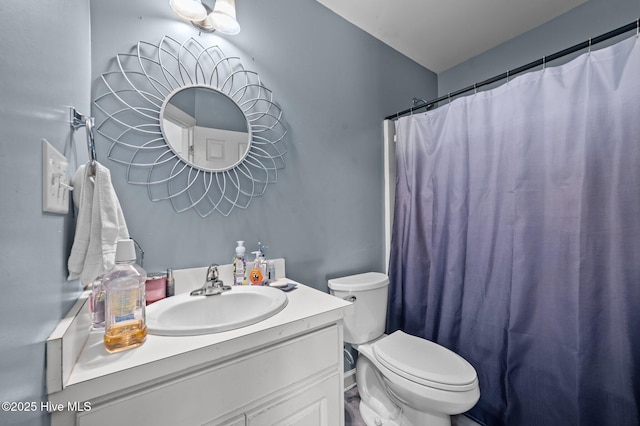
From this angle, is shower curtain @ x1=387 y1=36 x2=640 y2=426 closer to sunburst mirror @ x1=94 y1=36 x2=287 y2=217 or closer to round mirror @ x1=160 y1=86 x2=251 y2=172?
sunburst mirror @ x1=94 y1=36 x2=287 y2=217

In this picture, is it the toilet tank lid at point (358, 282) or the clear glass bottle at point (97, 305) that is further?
the toilet tank lid at point (358, 282)

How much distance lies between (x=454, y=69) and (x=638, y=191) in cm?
167

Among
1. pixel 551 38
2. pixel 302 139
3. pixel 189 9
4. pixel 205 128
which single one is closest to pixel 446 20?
pixel 551 38

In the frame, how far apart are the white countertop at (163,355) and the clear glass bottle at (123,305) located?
3 cm

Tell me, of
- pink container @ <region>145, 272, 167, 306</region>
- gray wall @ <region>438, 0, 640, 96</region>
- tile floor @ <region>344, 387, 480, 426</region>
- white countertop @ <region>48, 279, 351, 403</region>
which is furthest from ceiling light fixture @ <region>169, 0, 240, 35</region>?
tile floor @ <region>344, 387, 480, 426</region>

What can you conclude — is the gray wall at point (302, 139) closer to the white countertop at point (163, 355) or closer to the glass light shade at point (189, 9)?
the glass light shade at point (189, 9)

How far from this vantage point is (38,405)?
1.41ft

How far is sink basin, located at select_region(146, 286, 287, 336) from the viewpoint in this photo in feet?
2.24

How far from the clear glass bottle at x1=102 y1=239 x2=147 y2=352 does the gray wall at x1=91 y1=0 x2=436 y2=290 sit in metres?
0.34

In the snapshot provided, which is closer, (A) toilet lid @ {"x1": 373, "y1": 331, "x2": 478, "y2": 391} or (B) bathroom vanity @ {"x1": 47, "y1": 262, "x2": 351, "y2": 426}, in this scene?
(B) bathroom vanity @ {"x1": 47, "y1": 262, "x2": 351, "y2": 426}

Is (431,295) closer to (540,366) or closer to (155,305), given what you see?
(540,366)

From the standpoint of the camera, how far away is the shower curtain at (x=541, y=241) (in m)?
0.96

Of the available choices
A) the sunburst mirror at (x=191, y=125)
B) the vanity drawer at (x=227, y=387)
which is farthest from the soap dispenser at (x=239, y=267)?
the vanity drawer at (x=227, y=387)

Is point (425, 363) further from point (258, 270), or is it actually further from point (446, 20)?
point (446, 20)
